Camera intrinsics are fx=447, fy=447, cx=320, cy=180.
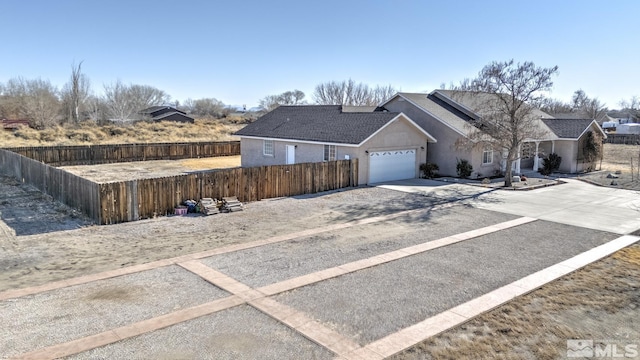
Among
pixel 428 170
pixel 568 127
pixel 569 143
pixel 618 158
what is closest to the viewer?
pixel 428 170

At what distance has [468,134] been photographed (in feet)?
85.5

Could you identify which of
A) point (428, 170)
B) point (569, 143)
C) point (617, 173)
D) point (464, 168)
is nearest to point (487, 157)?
point (464, 168)

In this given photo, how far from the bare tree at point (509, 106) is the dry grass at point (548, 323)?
14278 millimetres

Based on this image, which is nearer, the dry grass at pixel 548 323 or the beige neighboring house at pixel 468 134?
the dry grass at pixel 548 323

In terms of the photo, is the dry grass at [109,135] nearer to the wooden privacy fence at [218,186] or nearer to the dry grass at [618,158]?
the wooden privacy fence at [218,186]

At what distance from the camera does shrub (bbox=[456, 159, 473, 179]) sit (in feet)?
86.5

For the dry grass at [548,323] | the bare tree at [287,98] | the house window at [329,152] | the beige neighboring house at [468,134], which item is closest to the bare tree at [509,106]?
the beige neighboring house at [468,134]

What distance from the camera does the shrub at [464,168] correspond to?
26375 millimetres

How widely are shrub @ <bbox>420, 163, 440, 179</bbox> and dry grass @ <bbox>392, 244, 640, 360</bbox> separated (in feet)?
54.0

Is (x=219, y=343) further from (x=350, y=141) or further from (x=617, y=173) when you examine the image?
(x=617, y=173)

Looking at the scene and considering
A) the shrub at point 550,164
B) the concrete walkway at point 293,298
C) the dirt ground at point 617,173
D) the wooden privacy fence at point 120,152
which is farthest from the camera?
the wooden privacy fence at point 120,152

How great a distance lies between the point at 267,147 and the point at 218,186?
40.2ft

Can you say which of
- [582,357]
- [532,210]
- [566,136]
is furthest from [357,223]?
[566,136]

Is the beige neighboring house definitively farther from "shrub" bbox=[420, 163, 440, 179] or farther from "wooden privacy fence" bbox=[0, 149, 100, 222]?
→ "wooden privacy fence" bbox=[0, 149, 100, 222]
